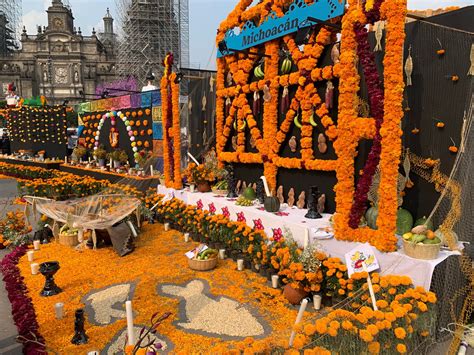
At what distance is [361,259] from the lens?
5.22 meters

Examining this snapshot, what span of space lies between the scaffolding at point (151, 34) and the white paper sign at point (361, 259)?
125 feet

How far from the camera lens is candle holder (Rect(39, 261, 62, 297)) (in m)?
6.05

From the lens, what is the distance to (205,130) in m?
12.5

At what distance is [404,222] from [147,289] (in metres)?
4.54

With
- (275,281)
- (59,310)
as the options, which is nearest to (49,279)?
(59,310)

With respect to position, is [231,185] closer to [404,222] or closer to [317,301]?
[317,301]

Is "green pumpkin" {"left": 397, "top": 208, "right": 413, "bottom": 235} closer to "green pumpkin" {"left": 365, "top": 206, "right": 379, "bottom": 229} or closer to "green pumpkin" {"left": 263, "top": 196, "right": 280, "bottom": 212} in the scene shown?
"green pumpkin" {"left": 365, "top": 206, "right": 379, "bottom": 229}

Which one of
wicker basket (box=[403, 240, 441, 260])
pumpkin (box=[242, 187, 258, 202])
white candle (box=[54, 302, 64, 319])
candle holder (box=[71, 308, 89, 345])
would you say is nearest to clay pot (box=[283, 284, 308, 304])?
wicker basket (box=[403, 240, 441, 260])

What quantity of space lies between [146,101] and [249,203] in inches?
358

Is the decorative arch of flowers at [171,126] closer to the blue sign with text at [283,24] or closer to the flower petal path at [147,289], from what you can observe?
the blue sign with text at [283,24]

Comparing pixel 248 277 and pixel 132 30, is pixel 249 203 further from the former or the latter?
pixel 132 30

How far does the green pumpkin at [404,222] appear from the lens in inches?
228

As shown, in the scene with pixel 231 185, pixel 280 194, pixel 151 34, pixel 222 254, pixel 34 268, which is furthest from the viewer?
pixel 151 34

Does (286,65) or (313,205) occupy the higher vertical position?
(286,65)
